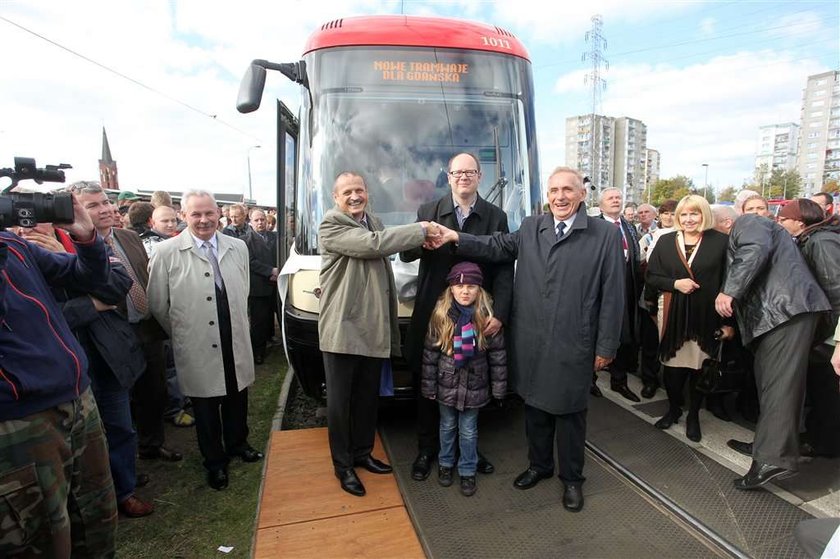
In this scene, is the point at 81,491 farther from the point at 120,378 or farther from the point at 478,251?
the point at 478,251

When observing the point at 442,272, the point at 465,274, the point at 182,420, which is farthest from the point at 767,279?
the point at 182,420

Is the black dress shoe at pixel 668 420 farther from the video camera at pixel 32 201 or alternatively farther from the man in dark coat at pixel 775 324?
the video camera at pixel 32 201

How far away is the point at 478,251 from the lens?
9.78 ft

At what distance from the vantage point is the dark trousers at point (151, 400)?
11.9 feet

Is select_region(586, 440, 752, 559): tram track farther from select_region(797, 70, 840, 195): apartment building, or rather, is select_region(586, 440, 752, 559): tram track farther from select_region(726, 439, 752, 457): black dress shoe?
select_region(797, 70, 840, 195): apartment building

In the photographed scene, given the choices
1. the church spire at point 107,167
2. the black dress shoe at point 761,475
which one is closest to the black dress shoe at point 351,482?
the black dress shoe at point 761,475

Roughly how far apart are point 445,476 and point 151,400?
2302 millimetres

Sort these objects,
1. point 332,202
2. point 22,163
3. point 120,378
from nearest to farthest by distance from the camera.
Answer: point 22,163 → point 120,378 → point 332,202

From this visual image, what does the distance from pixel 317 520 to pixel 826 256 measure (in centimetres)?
374

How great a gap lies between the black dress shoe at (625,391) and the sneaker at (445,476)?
2303 millimetres

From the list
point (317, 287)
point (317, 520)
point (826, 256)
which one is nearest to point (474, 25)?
point (317, 287)

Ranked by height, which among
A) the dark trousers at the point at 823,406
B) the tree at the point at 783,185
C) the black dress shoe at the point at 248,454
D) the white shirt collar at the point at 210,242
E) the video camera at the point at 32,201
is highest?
the tree at the point at 783,185

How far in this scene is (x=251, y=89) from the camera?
388 cm

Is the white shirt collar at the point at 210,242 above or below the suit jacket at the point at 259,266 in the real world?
above
